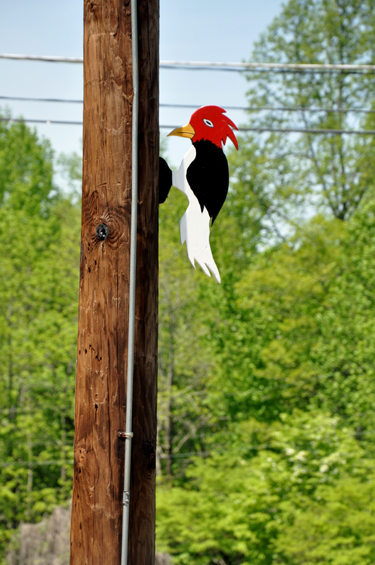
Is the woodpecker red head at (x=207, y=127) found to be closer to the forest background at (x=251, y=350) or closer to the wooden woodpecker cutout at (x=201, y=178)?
the wooden woodpecker cutout at (x=201, y=178)

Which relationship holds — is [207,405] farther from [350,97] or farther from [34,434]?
[350,97]

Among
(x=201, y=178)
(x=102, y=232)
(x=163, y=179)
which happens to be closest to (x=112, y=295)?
(x=102, y=232)

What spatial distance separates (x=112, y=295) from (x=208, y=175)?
66 centimetres

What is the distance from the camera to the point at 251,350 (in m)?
14.3

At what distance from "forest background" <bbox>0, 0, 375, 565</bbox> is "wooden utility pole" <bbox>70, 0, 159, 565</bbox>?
8147mm

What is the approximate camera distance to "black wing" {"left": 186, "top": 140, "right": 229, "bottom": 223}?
6.66 feet

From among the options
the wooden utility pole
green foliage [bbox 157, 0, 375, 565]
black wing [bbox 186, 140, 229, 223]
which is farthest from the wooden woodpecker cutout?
green foliage [bbox 157, 0, 375, 565]

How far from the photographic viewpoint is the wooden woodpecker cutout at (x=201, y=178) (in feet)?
6.49

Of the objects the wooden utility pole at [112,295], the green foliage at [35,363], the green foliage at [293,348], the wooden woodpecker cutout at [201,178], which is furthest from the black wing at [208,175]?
the green foliage at [35,363]

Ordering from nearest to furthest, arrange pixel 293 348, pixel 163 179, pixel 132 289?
pixel 132 289 < pixel 163 179 < pixel 293 348

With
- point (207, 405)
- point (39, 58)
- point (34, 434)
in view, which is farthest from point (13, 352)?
point (39, 58)

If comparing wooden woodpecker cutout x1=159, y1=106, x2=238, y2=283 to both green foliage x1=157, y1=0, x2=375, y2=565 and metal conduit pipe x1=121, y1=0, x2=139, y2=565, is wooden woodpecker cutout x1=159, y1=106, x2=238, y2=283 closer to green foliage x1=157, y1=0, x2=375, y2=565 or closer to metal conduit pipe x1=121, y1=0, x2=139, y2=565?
metal conduit pipe x1=121, y1=0, x2=139, y2=565

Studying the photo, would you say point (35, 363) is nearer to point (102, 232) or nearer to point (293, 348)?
point (293, 348)

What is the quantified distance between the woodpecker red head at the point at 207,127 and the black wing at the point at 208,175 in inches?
1.0
